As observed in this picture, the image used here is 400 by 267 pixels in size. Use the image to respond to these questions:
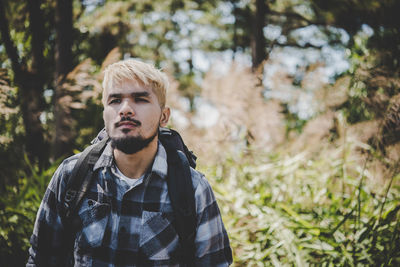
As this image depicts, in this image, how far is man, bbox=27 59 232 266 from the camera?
1.14 metres

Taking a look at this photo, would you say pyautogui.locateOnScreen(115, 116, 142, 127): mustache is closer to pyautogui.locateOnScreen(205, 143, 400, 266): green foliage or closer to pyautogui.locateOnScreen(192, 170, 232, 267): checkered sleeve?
pyautogui.locateOnScreen(192, 170, 232, 267): checkered sleeve

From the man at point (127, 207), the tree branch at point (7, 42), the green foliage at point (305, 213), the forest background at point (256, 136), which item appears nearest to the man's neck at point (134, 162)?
the man at point (127, 207)

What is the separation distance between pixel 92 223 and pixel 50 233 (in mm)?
212

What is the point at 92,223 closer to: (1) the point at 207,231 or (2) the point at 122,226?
(2) the point at 122,226

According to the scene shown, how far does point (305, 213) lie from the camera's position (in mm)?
2287

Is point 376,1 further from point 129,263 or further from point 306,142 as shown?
point 129,263

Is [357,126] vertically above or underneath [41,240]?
above

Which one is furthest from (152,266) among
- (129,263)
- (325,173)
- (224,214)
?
(325,173)

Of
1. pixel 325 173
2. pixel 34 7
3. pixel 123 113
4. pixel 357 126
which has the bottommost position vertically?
pixel 325 173

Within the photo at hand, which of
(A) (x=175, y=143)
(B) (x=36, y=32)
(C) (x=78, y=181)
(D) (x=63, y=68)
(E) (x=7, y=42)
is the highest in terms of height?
(B) (x=36, y=32)

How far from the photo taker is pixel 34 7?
10.6 ft

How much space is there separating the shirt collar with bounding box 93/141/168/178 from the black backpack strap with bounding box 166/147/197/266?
0.03m

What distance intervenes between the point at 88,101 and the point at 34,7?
4.07 ft

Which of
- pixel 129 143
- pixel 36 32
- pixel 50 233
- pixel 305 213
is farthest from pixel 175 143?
pixel 36 32
